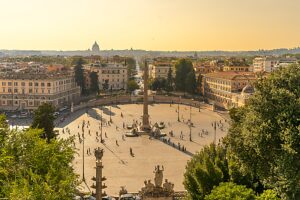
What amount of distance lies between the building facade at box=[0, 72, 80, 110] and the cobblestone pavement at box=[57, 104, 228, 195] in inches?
263

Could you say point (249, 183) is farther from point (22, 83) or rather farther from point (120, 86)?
point (120, 86)

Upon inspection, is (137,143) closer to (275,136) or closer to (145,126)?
(145,126)

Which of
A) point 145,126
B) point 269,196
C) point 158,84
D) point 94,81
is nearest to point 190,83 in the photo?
point 158,84

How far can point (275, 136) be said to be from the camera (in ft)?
78.4

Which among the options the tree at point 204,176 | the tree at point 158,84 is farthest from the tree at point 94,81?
the tree at point 204,176

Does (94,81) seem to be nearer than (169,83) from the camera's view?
Yes

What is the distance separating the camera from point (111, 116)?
235 feet

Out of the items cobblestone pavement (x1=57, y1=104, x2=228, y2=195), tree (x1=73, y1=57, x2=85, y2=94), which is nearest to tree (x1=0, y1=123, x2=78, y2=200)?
cobblestone pavement (x1=57, y1=104, x2=228, y2=195)

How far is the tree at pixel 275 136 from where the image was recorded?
22.7 meters

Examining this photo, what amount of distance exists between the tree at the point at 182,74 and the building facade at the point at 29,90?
2371 cm

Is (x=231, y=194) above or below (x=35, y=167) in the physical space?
below

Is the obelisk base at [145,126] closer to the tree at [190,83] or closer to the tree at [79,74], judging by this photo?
the tree at [190,83]

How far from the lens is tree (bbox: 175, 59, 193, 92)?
94375 mm

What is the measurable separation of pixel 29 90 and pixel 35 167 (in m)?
59.5
